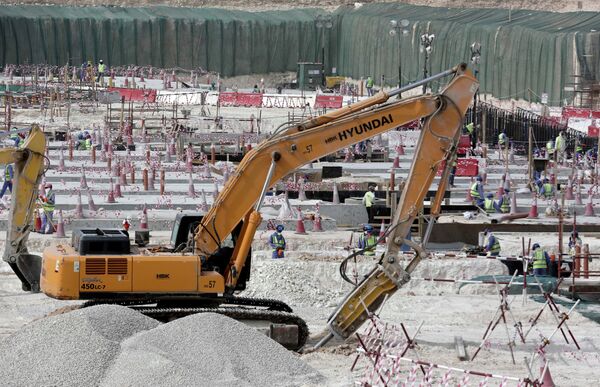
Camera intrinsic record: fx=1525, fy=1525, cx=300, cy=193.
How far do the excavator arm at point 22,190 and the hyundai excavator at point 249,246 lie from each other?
1846 millimetres

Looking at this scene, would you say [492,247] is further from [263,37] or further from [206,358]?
[263,37]

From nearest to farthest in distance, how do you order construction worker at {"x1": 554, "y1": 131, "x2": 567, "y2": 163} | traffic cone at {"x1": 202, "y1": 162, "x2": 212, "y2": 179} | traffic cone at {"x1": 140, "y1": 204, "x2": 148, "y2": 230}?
traffic cone at {"x1": 140, "y1": 204, "x2": 148, "y2": 230}, traffic cone at {"x1": 202, "y1": 162, "x2": 212, "y2": 179}, construction worker at {"x1": 554, "y1": 131, "x2": 567, "y2": 163}

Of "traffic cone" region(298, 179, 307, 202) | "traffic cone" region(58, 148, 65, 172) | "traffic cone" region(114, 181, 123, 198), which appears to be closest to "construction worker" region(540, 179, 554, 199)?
"traffic cone" region(298, 179, 307, 202)

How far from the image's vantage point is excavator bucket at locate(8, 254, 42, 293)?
24859mm

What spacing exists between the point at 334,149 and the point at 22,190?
525cm

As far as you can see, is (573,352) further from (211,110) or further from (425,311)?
(211,110)

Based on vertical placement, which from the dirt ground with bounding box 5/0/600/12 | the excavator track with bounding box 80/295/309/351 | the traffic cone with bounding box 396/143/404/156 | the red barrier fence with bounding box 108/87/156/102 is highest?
the dirt ground with bounding box 5/0/600/12

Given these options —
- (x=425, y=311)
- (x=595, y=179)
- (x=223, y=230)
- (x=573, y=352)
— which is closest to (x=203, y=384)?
(x=223, y=230)

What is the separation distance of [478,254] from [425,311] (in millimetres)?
4519

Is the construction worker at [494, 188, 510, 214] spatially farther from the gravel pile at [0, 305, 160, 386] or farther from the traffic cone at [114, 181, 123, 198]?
the gravel pile at [0, 305, 160, 386]

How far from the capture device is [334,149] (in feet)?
75.1

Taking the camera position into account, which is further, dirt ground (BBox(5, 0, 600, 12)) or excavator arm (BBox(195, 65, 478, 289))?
dirt ground (BBox(5, 0, 600, 12))

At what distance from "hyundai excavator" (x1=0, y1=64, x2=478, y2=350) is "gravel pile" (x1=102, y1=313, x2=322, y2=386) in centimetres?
163

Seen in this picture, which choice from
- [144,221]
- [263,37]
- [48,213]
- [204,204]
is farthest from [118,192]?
[263,37]
